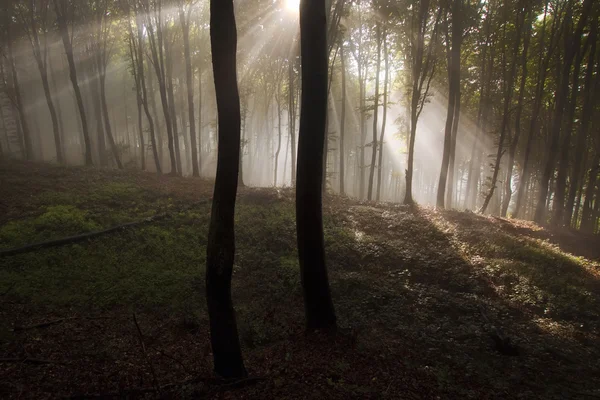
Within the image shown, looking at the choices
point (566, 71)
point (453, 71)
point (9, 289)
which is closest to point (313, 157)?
point (9, 289)

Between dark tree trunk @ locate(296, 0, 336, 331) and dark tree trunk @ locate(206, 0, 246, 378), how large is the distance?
1.61m

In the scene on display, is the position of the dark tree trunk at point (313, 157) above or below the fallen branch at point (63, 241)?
above

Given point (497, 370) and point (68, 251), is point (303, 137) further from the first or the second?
point (68, 251)

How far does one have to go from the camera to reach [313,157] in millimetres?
6312

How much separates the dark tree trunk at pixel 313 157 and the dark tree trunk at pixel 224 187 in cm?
161

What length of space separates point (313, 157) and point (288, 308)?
436 cm

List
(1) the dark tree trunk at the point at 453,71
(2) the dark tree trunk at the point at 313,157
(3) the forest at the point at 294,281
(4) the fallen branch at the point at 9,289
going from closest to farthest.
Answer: (3) the forest at the point at 294,281
(2) the dark tree trunk at the point at 313,157
(4) the fallen branch at the point at 9,289
(1) the dark tree trunk at the point at 453,71

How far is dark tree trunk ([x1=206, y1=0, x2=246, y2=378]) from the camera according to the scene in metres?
5.04

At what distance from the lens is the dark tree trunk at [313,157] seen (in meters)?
6.20

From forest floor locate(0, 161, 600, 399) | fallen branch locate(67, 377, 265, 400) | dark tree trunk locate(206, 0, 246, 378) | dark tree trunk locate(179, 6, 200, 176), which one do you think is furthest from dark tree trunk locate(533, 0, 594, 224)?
dark tree trunk locate(179, 6, 200, 176)

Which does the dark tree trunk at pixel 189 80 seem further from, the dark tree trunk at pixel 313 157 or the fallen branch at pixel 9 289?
the dark tree trunk at pixel 313 157

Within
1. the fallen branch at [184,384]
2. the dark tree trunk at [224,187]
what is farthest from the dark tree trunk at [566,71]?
the fallen branch at [184,384]

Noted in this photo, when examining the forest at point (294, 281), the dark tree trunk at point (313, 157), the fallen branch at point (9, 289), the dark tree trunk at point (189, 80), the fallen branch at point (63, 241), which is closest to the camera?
the forest at point (294, 281)

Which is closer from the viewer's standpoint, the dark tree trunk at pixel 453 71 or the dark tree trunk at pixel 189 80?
the dark tree trunk at pixel 453 71
